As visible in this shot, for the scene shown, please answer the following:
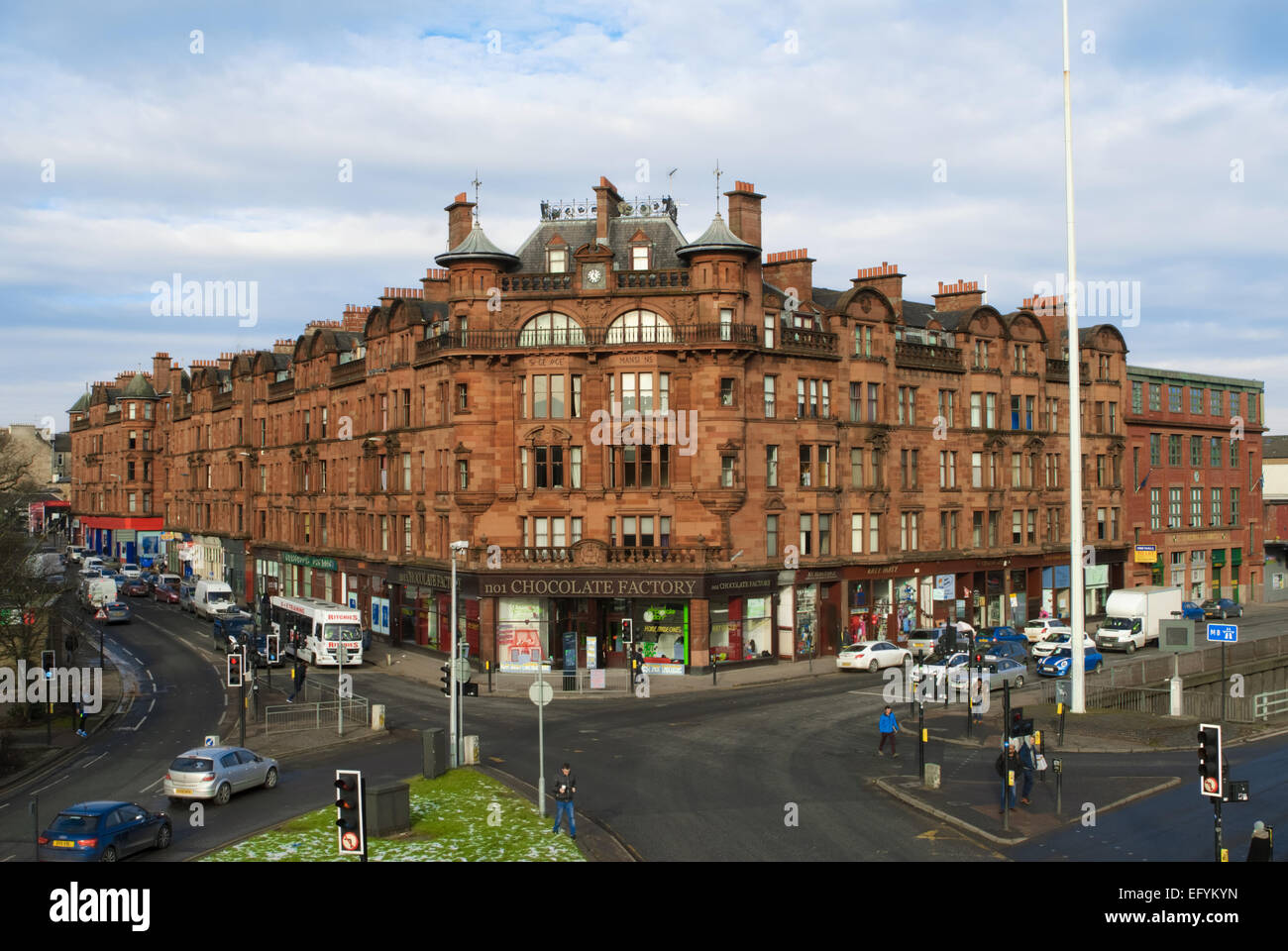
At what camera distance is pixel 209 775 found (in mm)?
27484

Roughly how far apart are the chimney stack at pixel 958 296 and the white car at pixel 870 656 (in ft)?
80.2

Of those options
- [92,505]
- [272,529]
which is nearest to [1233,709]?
[272,529]

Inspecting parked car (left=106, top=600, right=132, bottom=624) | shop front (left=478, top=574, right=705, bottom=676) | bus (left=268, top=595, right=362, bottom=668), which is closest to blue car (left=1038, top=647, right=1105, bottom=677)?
shop front (left=478, top=574, right=705, bottom=676)

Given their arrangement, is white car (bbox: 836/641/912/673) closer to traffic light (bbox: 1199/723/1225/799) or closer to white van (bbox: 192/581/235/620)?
traffic light (bbox: 1199/723/1225/799)

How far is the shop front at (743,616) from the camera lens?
166ft

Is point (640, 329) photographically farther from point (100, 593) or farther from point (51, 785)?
point (100, 593)

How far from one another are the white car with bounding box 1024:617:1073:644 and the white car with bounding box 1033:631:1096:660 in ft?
0.68

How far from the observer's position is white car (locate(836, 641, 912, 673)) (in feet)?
164

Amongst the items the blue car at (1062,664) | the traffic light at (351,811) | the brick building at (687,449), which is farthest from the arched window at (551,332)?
the traffic light at (351,811)

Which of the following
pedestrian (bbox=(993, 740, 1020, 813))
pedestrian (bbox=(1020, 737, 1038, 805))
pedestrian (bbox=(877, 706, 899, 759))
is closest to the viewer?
pedestrian (bbox=(993, 740, 1020, 813))

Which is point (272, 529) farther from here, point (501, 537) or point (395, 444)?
point (501, 537)

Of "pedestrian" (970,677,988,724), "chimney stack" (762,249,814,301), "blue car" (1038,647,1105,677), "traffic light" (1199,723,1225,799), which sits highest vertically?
"chimney stack" (762,249,814,301)

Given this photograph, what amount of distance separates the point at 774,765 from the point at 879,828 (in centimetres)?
655

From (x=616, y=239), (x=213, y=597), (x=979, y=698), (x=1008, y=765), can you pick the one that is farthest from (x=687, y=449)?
(x=213, y=597)
